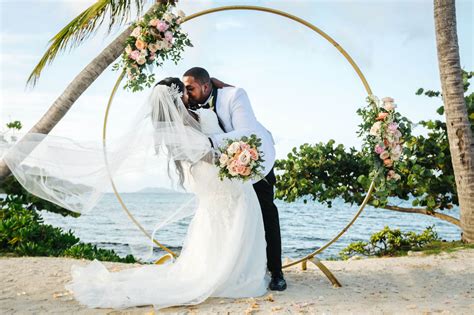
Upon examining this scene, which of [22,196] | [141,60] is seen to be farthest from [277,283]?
[22,196]

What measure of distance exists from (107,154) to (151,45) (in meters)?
1.23

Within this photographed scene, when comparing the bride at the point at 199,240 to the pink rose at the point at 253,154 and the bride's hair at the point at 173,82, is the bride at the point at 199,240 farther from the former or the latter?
the pink rose at the point at 253,154

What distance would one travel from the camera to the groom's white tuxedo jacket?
5012 millimetres

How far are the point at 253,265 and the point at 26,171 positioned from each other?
219 cm

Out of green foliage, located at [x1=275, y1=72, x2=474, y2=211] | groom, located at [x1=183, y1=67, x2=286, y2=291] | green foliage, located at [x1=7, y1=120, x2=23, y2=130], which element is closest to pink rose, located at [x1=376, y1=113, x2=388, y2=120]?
groom, located at [x1=183, y1=67, x2=286, y2=291]

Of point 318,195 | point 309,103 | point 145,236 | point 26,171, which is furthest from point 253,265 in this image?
point 309,103

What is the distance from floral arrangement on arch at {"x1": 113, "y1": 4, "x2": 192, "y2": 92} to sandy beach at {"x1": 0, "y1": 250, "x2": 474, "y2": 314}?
7.28 feet

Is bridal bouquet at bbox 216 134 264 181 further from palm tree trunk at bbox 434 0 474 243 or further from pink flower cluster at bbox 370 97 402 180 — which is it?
palm tree trunk at bbox 434 0 474 243

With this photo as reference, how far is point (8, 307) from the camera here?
16.1ft

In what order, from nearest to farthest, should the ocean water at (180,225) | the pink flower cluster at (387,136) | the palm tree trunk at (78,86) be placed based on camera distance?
the ocean water at (180,225), the pink flower cluster at (387,136), the palm tree trunk at (78,86)

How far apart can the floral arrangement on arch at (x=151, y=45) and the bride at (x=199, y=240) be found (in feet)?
2.20

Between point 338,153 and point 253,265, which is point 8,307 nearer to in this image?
point 253,265

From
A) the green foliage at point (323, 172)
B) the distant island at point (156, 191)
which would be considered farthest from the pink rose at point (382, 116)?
the green foliage at point (323, 172)

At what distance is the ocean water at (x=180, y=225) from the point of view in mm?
5164
